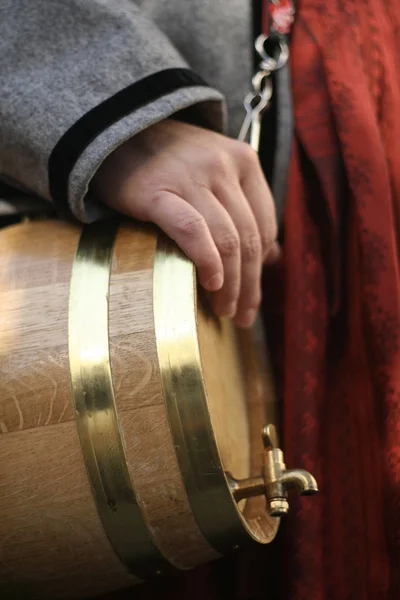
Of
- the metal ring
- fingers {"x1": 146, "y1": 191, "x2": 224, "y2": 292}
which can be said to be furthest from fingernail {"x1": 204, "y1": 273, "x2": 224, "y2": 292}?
the metal ring

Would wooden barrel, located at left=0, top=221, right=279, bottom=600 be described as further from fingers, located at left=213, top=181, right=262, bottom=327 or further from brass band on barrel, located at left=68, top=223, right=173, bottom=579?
fingers, located at left=213, top=181, right=262, bottom=327

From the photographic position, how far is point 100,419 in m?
0.56

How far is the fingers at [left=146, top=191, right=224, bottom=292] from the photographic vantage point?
637mm

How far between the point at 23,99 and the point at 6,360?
28cm

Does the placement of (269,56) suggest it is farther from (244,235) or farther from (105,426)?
(105,426)

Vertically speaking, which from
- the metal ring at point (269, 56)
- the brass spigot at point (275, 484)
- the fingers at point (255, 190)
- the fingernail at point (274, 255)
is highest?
the metal ring at point (269, 56)

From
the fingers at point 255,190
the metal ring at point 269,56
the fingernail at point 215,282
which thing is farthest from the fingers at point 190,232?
the metal ring at point 269,56

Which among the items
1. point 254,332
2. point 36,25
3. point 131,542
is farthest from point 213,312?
point 36,25

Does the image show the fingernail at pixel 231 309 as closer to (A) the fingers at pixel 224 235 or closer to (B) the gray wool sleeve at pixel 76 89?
(A) the fingers at pixel 224 235

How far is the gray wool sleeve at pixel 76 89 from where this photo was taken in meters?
0.67

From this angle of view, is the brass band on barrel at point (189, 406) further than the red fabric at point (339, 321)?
No

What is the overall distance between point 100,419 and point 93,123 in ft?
0.97

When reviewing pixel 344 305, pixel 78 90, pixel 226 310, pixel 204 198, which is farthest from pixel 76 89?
pixel 344 305

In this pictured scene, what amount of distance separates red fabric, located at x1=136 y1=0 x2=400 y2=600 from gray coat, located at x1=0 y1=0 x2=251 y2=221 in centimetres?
16
